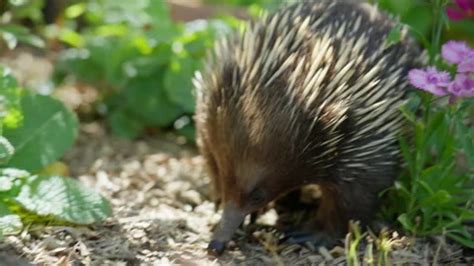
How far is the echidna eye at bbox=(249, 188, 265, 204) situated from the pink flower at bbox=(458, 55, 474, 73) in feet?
2.85

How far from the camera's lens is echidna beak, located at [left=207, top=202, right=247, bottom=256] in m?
3.36

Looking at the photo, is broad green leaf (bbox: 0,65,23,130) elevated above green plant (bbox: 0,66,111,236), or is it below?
above

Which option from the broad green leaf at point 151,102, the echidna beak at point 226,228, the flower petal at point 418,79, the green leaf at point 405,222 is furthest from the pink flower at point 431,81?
the broad green leaf at point 151,102

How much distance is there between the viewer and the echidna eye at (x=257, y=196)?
11.0 feet

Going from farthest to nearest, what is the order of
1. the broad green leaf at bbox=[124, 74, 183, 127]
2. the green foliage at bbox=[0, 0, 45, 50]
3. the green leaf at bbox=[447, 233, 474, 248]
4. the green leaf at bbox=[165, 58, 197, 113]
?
the broad green leaf at bbox=[124, 74, 183, 127], the green leaf at bbox=[165, 58, 197, 113], the green foliage at bbox=[0, 0, 45, 50], the green leaf at bbox=[447, 233, 474, 248]

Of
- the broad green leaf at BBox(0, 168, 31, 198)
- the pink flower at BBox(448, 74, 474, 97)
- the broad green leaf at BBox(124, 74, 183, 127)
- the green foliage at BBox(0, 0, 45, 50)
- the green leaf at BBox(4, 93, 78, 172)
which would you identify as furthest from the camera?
the broad green leaf at BBox(124, 74, 183, 127)

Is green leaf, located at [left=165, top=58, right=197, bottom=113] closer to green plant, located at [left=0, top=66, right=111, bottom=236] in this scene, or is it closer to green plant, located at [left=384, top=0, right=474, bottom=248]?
green plant, located at [left=0, top=66, right=111, bottom=236]

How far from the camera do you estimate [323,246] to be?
143 inches

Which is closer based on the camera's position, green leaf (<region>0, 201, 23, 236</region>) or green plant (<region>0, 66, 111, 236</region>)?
green leaf (<region>0, 201, 23, 236</region>)

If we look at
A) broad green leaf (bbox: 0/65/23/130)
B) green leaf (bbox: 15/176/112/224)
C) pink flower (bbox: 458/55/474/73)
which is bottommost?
green leaf (bbox: 15/176/112/224)

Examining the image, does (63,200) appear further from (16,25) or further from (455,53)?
(455,53)

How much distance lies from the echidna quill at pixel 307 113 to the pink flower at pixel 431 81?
11.3 inches

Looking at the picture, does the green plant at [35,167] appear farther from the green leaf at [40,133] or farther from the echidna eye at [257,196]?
the echidna eye at [257,196]

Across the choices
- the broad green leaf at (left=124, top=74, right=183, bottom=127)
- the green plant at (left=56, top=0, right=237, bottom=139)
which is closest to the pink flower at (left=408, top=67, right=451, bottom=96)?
the green plant at (left=56, top=0, right=237, bottom=139)
